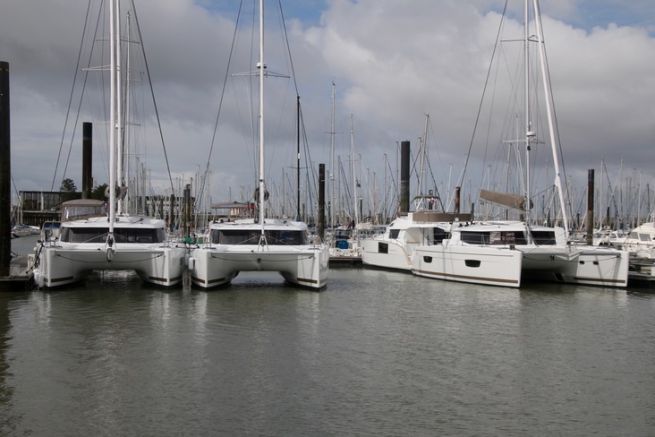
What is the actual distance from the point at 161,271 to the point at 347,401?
1366cm

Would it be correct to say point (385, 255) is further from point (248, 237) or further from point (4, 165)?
point (4, 165)

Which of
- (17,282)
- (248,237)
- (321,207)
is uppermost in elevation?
(321,207)

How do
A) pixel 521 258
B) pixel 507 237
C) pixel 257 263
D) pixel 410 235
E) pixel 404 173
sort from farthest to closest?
pixel 404 173, pixel 410 235, pixel 507 237, pixel 521 258, pixel 257 263

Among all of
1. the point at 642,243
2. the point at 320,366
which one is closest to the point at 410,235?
the point at 642,243

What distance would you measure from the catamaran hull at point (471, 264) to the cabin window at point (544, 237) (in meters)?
2.12

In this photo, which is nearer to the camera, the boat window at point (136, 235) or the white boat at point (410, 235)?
the boat window at point (136, 235)

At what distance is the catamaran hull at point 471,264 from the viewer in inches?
965

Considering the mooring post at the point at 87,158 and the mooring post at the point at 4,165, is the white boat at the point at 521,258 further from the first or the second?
the mooring post at the point at 87,158

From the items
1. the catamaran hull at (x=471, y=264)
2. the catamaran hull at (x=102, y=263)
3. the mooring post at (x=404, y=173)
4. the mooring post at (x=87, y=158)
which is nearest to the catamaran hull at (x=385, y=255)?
the catamaran hull at (x=471, y=264)

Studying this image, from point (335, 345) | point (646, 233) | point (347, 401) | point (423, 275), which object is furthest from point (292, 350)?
point (646, 233)

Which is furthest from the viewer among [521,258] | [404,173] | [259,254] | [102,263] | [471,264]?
[404,173]

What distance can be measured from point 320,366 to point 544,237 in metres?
16.6

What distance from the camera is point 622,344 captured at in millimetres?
14625

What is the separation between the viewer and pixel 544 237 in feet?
86.1
